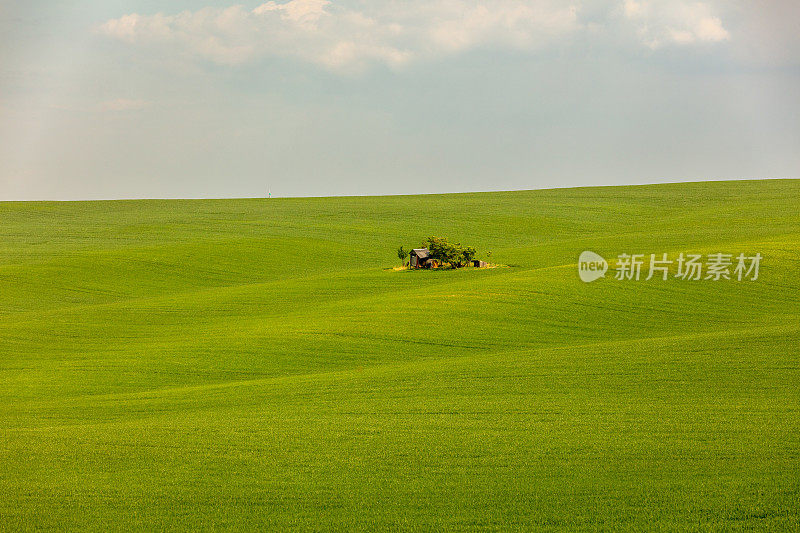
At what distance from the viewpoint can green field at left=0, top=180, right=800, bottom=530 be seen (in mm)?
9219

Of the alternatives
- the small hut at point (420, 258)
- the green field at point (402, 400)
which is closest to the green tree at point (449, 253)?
the small hut at point (420, 258)

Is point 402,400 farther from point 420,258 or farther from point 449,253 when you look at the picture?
point 420,258

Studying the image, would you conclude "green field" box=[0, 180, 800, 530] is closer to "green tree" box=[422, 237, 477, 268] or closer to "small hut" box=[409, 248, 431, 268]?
"small hut" box=[409, 248, 431, 268]

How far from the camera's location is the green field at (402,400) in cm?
922

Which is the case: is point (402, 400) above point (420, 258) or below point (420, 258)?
below

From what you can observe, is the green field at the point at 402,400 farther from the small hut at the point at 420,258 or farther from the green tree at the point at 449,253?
the green tree at the point at 449,253

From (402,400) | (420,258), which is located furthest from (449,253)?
(402,400)

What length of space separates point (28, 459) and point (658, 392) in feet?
34.0

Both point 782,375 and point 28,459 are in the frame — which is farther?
point 782,375

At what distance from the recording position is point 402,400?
48.8ft

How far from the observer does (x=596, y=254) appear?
42625mm

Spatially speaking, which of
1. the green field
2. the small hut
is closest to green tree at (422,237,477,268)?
the small hut

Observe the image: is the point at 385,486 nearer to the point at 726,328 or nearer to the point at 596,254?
the point at 726,328

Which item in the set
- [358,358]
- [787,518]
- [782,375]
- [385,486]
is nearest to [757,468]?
[787,518]
